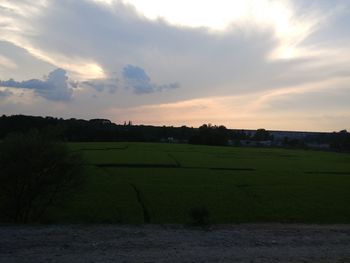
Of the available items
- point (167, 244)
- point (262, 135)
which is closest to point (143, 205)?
point (167, 244)

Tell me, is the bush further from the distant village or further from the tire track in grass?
the distant village

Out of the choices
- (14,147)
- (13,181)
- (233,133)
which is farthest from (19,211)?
(233,133)

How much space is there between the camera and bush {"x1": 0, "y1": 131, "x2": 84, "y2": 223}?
21094 mm

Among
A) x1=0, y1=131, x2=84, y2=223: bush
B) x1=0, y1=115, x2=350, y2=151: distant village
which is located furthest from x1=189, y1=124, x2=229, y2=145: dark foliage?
x1=0, y1=131, x2=84, y2=223: bush

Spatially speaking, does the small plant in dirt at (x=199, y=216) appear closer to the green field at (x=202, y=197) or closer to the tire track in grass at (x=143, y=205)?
the green field at (x=202, y=197)

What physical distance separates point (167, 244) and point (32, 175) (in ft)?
35.9

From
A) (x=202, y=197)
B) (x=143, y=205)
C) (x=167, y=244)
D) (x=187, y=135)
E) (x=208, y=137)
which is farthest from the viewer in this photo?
(x=187, y=135)

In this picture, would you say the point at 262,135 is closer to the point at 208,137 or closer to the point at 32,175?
the point at 208,137

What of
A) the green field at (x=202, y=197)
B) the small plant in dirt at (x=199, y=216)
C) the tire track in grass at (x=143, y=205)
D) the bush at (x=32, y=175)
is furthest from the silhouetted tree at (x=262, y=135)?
the small plant in dirt at (x=199, y=216)

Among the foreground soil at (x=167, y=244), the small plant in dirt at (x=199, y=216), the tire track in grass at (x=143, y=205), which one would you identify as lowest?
the tire track in grass at (x=143, y=205)

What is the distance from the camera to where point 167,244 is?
39.8 feet

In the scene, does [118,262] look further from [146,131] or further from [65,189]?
[146,131]

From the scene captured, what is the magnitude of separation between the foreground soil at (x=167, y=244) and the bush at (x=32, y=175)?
283 inches

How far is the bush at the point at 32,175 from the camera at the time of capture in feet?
69.2
